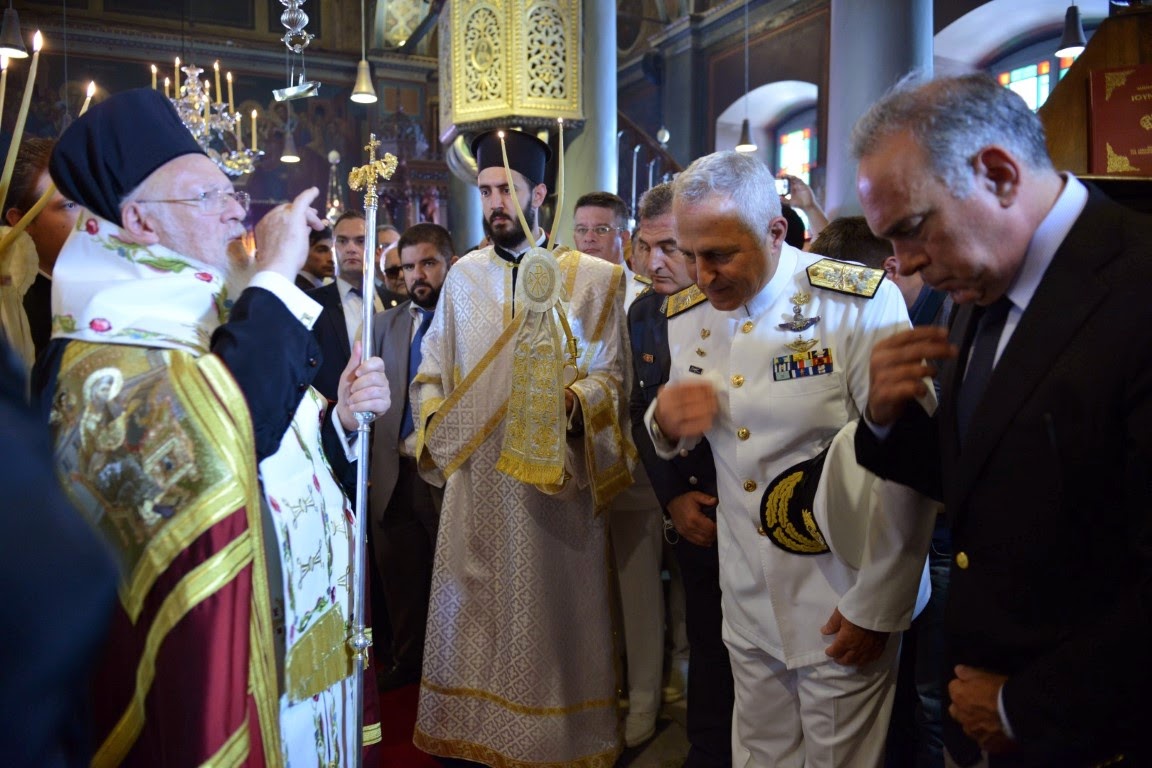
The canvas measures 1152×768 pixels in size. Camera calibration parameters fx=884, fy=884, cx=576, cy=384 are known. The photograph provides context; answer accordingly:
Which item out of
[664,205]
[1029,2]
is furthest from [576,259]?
[1029,2]

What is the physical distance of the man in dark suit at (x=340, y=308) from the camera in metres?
3.19

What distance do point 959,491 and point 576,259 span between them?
83.6 inches

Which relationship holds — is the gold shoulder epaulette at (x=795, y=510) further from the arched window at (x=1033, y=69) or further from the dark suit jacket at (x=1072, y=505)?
the arched window at (x=1033, y=69)

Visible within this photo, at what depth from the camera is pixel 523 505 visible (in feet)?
10.6

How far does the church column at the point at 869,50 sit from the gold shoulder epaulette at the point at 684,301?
86.1 inches

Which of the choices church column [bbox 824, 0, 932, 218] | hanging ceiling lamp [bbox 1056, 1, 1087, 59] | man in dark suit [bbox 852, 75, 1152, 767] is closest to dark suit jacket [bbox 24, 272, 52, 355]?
man in dark suit [bbox 852, 75, 1152, 767]

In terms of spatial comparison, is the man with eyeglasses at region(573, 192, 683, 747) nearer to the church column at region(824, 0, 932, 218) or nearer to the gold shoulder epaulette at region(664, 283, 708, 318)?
the gold shoulder epaulette at region(664, 283, 708, 318)

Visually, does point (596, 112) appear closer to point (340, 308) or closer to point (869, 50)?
point (869, 50)

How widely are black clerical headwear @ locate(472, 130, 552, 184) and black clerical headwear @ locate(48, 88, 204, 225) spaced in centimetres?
180

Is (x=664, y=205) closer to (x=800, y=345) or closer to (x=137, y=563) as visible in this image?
(x=800, y=345)

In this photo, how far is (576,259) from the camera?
11.1 feet

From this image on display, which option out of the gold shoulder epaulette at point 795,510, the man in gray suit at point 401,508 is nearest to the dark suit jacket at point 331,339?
the man in gray suit at point 401,508

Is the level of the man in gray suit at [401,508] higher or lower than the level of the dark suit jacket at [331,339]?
lower

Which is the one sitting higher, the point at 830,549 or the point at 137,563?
the point at 137,563
